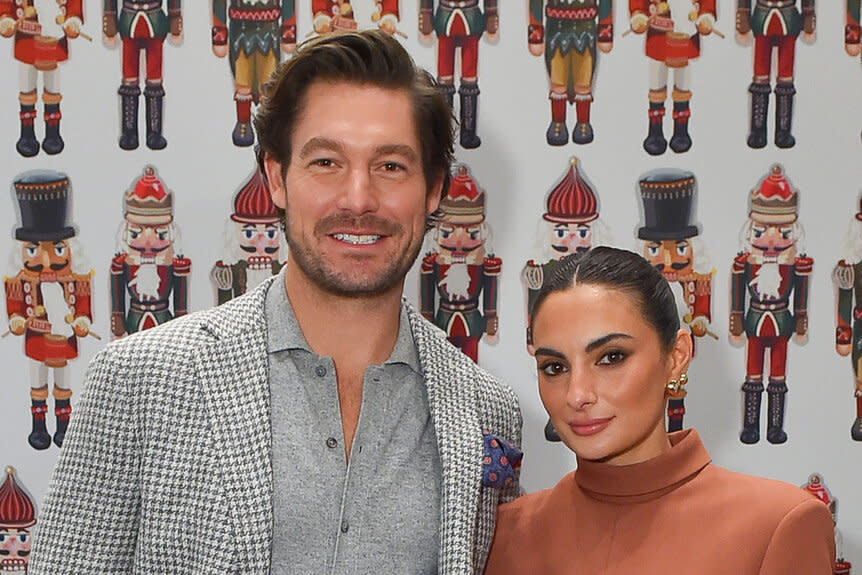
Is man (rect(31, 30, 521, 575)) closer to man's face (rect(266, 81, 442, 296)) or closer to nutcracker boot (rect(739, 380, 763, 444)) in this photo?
man's face (rect(266, 81, 442, 296))

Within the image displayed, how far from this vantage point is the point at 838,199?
8.00 ft

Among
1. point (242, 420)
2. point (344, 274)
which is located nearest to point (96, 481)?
point (242, 420)

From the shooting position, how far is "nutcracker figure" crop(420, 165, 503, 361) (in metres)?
2.39

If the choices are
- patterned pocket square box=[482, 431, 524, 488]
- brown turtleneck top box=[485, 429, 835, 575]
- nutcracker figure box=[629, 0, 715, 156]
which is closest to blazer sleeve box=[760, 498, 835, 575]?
brown turtleneck top box=[485, 429, 835, 575]

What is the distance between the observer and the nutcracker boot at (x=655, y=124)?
238 cm

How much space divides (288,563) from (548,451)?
940mm

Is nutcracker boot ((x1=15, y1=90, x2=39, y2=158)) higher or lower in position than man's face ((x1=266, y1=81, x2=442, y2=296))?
higher

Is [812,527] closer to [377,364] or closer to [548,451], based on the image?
[377,364]

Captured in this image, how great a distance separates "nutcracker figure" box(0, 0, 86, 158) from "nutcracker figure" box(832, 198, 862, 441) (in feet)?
5.94

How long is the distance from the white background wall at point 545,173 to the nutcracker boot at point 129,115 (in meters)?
0.02

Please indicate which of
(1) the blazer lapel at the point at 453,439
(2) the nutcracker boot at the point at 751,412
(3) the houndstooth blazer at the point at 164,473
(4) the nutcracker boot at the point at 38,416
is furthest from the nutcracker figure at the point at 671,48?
(4) the nutcracker boot at the point at 38,416

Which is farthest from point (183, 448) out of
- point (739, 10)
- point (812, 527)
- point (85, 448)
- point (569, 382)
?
point (739, 10)

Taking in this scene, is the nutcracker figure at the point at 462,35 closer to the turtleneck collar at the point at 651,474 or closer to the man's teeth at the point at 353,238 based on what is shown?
the man's teeth at the point at 353,238

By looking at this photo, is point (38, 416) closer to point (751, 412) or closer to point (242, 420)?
point (242, 420)
